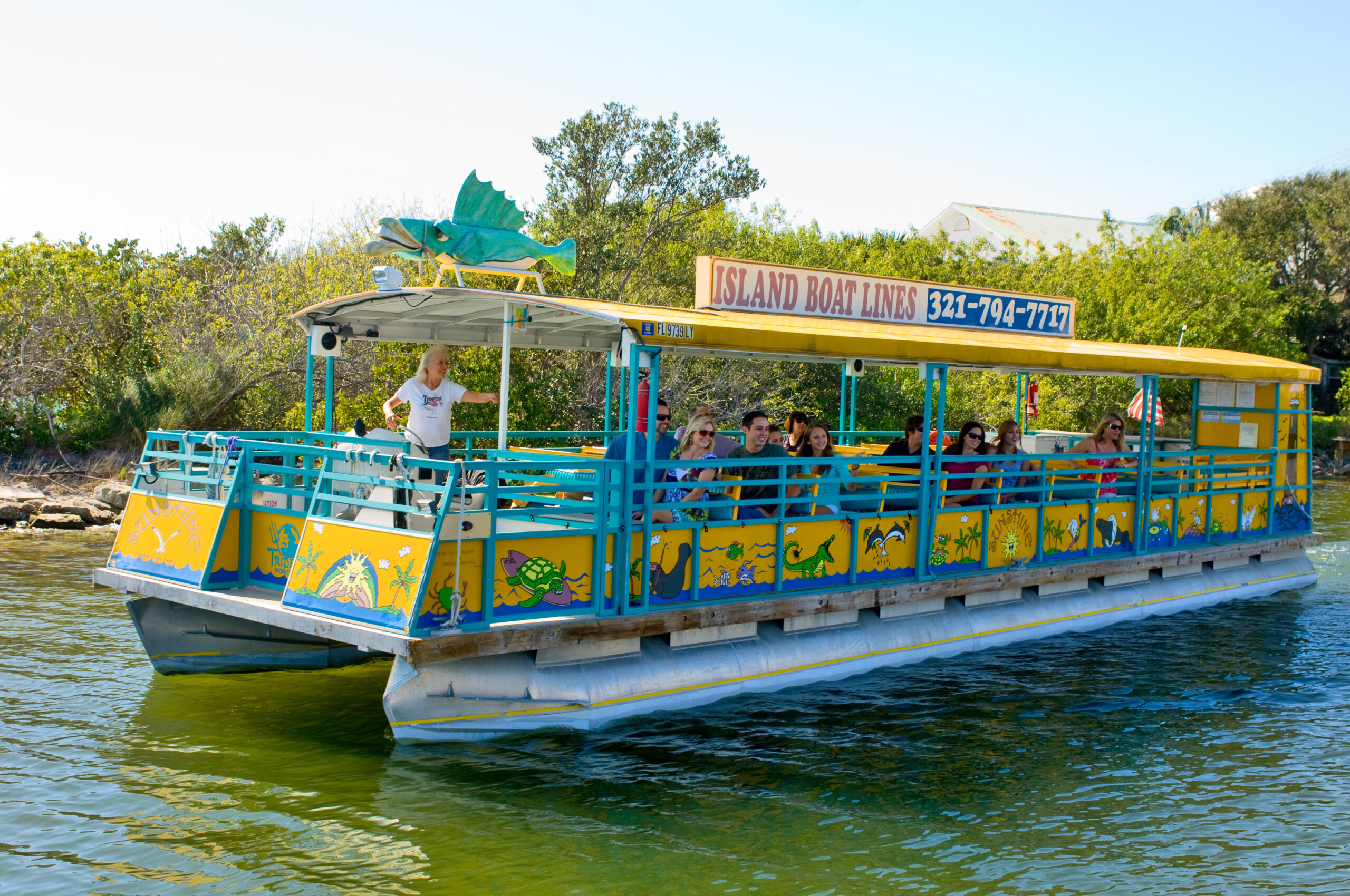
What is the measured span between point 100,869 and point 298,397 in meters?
18.1

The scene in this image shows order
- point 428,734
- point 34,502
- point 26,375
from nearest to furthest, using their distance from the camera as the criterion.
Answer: point 428,734, point 34,502, point 26,375

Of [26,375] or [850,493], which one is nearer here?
[850,493]

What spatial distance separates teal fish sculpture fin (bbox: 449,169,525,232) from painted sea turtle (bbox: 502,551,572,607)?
2.89 metres

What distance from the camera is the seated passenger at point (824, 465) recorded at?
941 cm

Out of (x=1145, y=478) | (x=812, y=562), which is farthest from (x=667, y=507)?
(x=1145, y=478)

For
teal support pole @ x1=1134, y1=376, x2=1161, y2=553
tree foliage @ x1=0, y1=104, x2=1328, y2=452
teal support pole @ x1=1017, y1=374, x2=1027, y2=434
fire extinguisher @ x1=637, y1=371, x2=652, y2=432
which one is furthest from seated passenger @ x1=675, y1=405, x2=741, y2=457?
tree foliage @ x1=0, y1=104, x2=1328, y2=452

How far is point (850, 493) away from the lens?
380 inches

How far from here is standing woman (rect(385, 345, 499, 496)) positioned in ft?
29.1

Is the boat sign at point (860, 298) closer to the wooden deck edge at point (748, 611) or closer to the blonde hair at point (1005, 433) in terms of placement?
the blonde hair at point (1005, 433)

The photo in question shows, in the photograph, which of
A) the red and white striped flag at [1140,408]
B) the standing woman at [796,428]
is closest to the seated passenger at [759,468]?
the standing woman at [796,428]

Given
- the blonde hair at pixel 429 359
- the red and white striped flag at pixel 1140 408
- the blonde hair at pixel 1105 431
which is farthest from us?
the blonde hair at pixel 1105 431

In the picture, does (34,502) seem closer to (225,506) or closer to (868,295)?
(225,506)

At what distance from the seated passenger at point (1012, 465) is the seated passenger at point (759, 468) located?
2537 millimetres

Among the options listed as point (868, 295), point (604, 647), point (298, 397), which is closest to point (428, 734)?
point (604, 647)
